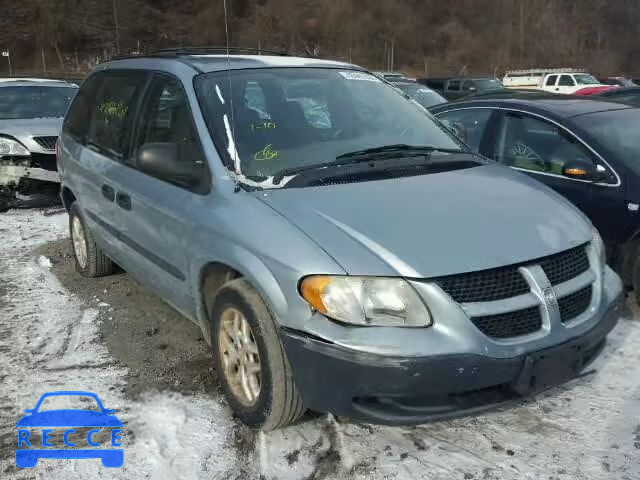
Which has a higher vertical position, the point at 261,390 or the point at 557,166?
the point at 557,166

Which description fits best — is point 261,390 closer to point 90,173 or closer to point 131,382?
point 131,382

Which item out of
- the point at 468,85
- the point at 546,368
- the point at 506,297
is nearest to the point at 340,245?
the point at 506,297

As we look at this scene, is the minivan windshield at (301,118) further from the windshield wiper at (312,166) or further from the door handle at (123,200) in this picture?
the door handle at (123,200)

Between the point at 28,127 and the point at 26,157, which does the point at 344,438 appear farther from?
the point at 28,127

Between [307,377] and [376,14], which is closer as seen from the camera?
[307,377]

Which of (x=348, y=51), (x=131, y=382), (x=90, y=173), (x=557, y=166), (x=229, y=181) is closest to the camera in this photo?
(x=229, y=181)

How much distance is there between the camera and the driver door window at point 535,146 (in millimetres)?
4766

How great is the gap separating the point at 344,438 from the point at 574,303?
1.22 meters

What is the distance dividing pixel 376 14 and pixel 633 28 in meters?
32.1

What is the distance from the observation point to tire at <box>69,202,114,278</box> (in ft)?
16.5

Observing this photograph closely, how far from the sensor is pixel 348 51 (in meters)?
73.3

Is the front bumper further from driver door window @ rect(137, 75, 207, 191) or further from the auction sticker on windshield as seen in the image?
the auction sticker on windshield

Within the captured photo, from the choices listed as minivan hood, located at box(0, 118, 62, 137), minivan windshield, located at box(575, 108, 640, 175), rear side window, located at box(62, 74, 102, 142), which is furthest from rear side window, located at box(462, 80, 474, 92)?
rear side window, located at box(62, 74, 102, 142)

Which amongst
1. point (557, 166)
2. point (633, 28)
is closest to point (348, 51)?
point (633, 28)
